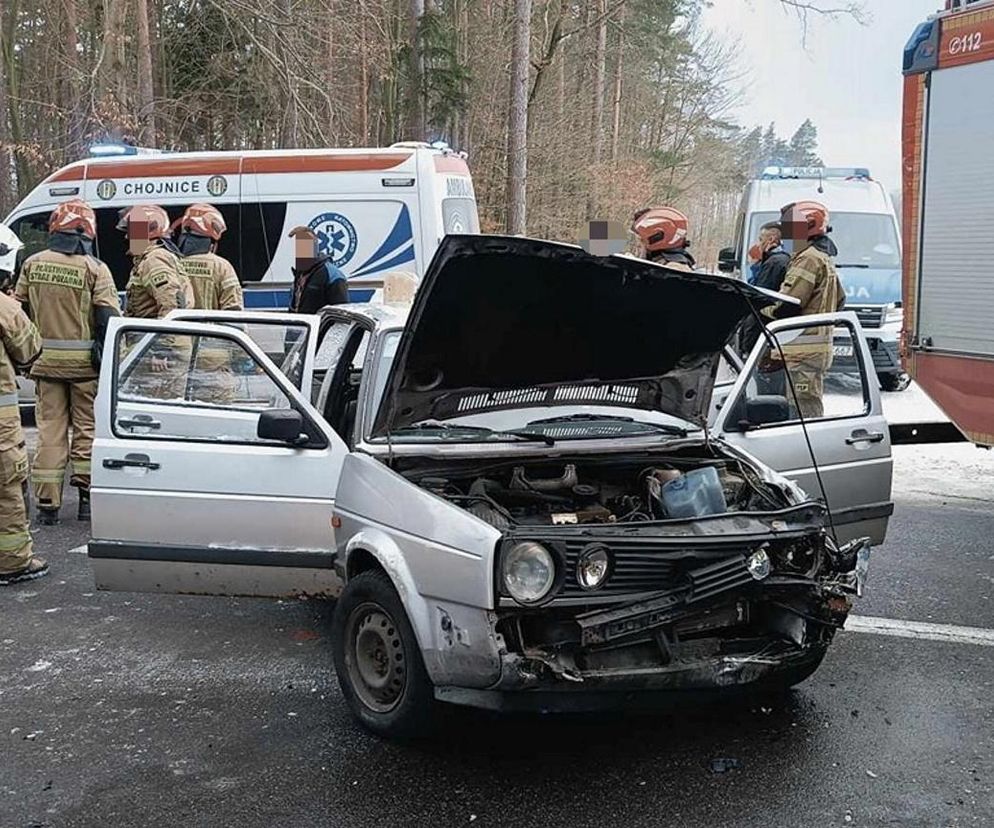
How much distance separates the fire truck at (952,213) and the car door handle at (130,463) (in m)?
5.22

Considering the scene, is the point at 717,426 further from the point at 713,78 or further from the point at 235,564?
the point at 713,78

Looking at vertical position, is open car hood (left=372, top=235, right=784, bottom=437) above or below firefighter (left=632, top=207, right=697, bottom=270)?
below

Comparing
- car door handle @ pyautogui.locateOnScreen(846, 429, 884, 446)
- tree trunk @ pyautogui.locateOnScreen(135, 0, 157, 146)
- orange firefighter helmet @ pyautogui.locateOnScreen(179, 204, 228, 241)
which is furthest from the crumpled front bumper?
tree trunk @ pyautogui.locateOnScreen(135, 0, 157, 146)

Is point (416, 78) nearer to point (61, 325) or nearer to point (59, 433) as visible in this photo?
point (61, 325)

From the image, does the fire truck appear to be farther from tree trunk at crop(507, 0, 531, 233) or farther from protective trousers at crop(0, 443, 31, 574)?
tree trunk at crop(507, 0, 531, 233)

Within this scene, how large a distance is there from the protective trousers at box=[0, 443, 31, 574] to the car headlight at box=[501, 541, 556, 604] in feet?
12.4

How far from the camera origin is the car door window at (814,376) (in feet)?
17.4

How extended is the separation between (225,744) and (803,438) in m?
3.05

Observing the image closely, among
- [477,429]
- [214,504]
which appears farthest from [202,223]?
[477,429]

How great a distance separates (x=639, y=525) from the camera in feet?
11.7

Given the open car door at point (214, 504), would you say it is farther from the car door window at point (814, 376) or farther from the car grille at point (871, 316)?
the car grille at point (871, 316)

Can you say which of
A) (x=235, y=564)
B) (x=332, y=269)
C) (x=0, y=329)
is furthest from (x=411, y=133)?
(x=235, y=564)

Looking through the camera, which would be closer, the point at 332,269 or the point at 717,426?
the point at 717,426

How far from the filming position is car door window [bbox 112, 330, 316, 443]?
191 inches
